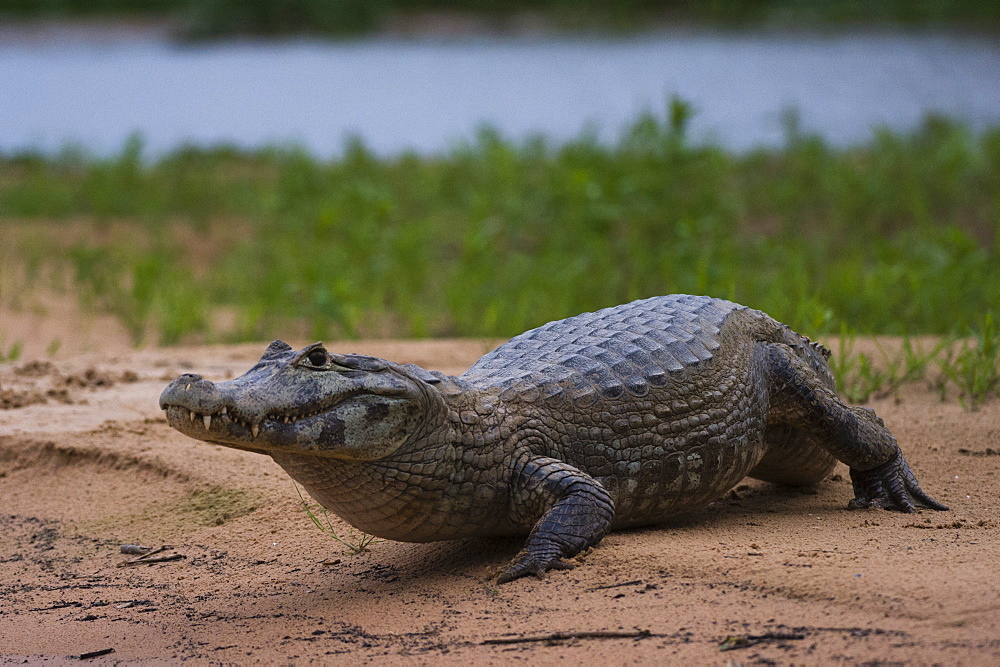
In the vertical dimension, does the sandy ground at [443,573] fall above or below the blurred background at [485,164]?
below

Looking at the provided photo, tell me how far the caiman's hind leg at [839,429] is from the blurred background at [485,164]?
0.99 meters

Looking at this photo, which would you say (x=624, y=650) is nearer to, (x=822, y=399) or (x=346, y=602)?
(x=346, y=602)

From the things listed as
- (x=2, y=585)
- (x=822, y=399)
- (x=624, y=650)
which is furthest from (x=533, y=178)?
(x=624, y=650)

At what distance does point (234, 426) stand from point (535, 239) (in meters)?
5.53

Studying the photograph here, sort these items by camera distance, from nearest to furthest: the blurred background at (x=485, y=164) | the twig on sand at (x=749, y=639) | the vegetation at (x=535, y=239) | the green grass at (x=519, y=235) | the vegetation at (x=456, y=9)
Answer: the twig on sand at (x=749, y=639) → the vegetation at (x=535, y=239) → the green grass at (x=519, y=235) → the blurred background at (x=485, y=164) → the vegetation at (x=456, y=9)

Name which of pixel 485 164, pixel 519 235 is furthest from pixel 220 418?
pixel 485 164

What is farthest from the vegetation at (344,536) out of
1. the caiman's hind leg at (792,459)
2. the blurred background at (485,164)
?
the blurred background at (485,164)

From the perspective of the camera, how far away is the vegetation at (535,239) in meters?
5.43

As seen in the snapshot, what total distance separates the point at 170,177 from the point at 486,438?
8.48 meters

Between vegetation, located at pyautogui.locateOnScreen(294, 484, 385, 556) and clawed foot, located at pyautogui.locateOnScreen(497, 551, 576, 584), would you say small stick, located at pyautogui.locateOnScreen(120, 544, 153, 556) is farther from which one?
clawed foot, located at pyautogui.locateOnScreen(497, 551, 576, 584)

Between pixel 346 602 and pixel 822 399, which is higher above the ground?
pixel 822 399

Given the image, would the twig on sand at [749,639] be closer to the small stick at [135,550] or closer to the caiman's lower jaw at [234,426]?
the caiman's lower jaw at [234,426]

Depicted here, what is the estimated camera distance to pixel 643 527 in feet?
9.32

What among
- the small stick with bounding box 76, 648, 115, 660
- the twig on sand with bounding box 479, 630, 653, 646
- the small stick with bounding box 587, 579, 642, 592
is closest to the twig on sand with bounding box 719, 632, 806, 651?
the twig on sand with bounding box 479, 630, 653, 646
